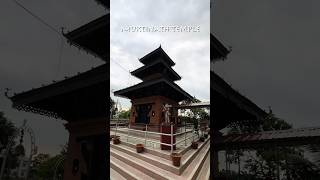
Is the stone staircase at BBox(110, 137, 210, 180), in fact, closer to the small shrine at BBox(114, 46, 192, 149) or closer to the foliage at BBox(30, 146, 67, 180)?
the small shrine at BBox(114, 46, 192, 149)

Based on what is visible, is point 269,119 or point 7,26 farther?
Result: point 7,26

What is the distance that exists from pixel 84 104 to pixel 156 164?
1.23m

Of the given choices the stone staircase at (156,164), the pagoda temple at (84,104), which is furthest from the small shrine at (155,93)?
the pagoda temple at (84,104)

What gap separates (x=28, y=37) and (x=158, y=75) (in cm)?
188

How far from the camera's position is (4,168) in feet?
13.3

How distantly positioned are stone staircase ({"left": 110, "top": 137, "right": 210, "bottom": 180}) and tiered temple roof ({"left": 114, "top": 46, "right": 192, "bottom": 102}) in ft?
1.41

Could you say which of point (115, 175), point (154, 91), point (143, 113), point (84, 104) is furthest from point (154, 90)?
point (84, 104)

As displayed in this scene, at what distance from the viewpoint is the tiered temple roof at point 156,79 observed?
282 centimetres

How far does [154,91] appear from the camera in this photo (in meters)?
2.93

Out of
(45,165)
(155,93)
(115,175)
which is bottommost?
(45,165)

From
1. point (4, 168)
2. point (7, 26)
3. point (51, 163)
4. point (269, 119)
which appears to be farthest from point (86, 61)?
point (269, 119)

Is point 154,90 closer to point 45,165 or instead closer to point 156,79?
point 156,79

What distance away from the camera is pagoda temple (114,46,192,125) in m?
2.82

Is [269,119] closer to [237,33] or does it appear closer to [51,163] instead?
[237,33]
